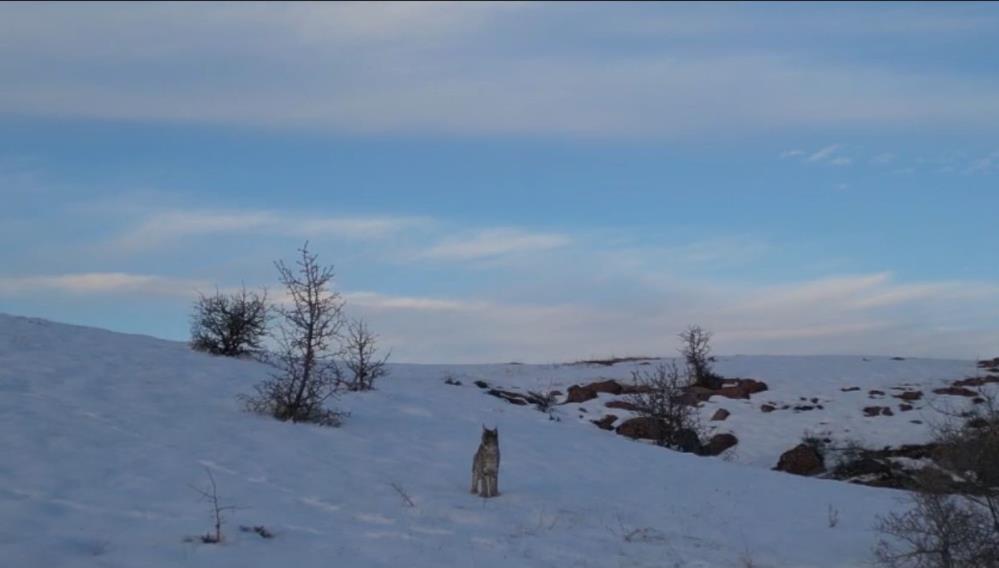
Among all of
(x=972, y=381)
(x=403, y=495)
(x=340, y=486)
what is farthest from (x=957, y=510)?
(x=972, y=381)

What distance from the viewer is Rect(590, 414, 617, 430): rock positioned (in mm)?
25758

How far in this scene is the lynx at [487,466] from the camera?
502 inches

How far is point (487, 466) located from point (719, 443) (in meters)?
14.8

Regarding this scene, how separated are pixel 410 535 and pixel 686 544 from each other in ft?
11.1

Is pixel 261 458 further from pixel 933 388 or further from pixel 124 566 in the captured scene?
pixel 933 388

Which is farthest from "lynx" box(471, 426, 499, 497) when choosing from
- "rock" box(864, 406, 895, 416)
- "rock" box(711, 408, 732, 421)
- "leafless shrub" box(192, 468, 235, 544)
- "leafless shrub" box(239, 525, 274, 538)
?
"rock" box(864, 406, 895, 416)

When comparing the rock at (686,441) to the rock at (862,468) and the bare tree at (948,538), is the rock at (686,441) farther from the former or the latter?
the bare tree at (948,538)

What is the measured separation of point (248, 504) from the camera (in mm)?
10844

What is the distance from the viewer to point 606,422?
2620 cm

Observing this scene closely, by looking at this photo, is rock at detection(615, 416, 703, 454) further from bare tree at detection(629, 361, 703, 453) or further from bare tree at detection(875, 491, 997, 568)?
bare tree at detection(875, 491, 997, 568)

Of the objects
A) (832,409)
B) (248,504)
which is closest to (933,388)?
(832,409)

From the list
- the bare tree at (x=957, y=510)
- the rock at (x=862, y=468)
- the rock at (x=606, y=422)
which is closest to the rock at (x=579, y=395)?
the rock at (x=606, y=422)

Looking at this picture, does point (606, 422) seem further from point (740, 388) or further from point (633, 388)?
point (740, 388)

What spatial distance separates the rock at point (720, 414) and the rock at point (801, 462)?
14.0ft
